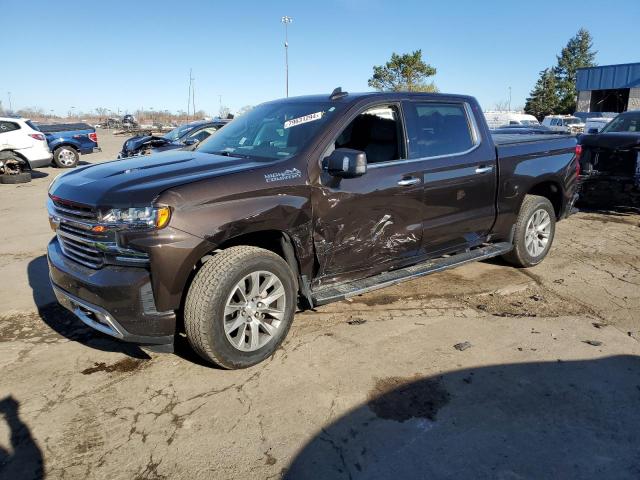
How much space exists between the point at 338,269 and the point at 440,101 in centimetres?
205

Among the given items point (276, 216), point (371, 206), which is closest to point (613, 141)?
point (371, 206)

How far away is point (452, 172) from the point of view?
4691 millimetres

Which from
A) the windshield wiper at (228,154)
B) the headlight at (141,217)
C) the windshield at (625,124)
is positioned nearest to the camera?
the headlight at (141,217)

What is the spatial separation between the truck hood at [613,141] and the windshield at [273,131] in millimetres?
6214

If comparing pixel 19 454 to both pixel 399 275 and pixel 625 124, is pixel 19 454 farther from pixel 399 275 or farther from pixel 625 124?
pixel 625 124

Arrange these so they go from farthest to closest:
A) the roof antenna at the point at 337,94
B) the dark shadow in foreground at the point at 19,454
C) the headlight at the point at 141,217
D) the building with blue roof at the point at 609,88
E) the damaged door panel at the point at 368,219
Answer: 1. the building with blue roof at the point at 609,88
2. the roof antenna at the point at 337,94
3. the damaged door panel at the point at 368,219
4. the headlight at the point at 141,217
5. the dark shadow in foreground at the point at 19,454

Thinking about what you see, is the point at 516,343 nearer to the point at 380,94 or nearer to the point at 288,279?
the point at 288,279

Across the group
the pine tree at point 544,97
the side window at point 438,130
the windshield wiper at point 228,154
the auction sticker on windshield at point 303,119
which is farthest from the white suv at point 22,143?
the pine tree at point 544,97

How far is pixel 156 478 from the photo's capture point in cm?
255

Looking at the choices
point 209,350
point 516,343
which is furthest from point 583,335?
point 209,350

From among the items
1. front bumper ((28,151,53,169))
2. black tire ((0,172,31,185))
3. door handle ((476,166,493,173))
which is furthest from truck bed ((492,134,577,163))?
front bumper ((28,151,53,169))

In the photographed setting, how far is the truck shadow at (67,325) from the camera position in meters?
3.99

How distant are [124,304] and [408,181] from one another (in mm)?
2439

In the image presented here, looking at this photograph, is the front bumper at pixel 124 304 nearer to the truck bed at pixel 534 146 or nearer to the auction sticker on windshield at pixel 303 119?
the auction sticker on windshield at pixel 303 119
